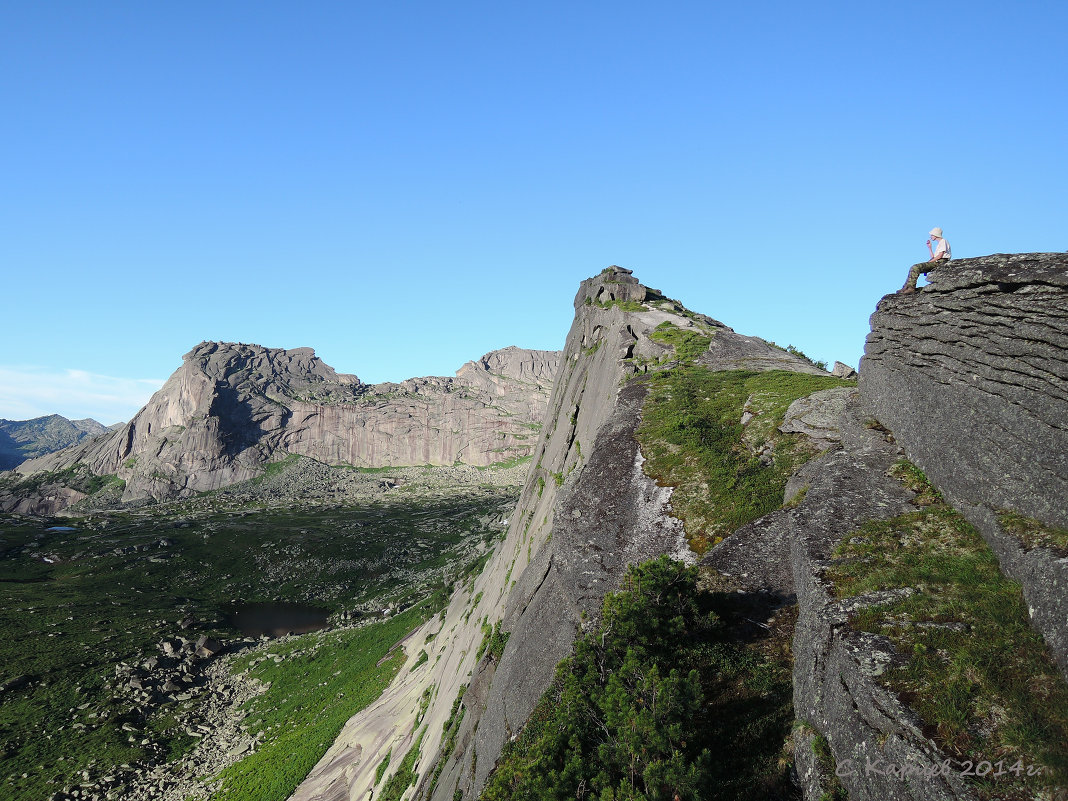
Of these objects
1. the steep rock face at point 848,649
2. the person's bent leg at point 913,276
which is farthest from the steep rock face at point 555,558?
the person's bent leg at point 913,276

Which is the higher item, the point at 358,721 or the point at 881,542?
the point at 881,542

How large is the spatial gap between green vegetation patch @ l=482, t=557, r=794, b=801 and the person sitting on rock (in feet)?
35.6

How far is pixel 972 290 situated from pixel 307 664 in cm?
6875

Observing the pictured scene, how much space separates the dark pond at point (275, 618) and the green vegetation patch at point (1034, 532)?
89.3 metres

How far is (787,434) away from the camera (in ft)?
67.7

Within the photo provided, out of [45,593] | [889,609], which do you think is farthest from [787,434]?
[45,593]

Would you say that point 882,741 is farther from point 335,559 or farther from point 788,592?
point 335,559

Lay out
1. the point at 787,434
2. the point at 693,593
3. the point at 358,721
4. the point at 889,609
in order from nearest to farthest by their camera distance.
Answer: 1. the point at 889,609
2. the point at 693,593
3. the point at 787,434
4. the point at 358,721

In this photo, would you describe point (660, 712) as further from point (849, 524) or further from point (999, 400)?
point (999, 400)

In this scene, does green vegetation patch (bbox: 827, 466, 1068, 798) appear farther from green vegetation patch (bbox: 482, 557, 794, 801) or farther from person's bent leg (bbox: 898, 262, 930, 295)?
person's bent leg (bbox: 898, 262, 930, 295)

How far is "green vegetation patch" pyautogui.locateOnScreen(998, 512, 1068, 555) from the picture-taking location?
31.8 feet

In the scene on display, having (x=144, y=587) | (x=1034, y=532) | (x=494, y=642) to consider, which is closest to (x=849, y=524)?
(x=1034, y=532)

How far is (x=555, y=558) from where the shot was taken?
63.7ft

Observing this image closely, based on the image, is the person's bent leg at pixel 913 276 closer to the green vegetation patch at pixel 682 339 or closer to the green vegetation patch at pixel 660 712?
the green vegetation patch at pixel 660 712
